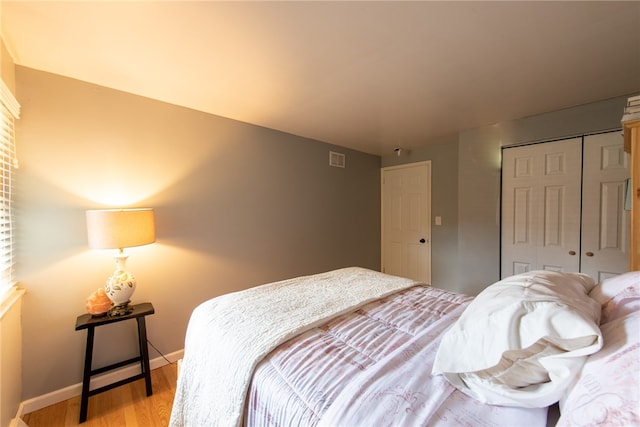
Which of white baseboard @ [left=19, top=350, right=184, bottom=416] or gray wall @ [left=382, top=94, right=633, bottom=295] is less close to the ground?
gray wall @ [left=382, top=94, right=633, bottom=295]

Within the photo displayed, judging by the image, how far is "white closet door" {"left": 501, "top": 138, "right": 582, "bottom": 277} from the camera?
7.57 feet

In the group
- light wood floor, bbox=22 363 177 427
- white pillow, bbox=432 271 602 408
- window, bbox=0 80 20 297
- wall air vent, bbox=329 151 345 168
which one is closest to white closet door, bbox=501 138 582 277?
wall air vent, bbox=329 151 345 168

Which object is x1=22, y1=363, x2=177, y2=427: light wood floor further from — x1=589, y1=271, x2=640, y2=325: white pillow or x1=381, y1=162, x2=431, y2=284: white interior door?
x1=381, y1=162, x2=431, y2=284: white interior door

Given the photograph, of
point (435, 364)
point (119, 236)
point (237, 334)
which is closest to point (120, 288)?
point (119, 236)

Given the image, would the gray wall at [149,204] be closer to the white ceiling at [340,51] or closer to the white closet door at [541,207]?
the white ceiling at [340,51]

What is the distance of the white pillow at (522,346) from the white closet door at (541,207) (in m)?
2.13

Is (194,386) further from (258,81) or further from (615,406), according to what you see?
(258,81)

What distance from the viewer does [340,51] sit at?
148cm

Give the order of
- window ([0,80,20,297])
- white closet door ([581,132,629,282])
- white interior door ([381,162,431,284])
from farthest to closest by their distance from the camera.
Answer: white interior door ([381,162,431,284]) < white closet door ([581,132,629,282]) < window ([0,80,20,297])

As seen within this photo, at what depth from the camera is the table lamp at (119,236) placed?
1.59m

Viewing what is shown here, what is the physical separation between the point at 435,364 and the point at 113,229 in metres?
1.93

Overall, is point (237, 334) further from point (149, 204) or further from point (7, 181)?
point (7, 181)

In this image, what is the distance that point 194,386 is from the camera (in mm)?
1168

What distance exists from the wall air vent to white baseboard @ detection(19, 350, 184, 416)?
2.73m
